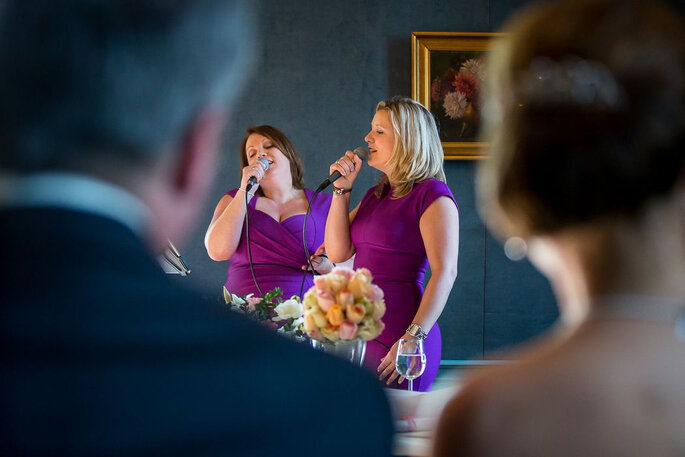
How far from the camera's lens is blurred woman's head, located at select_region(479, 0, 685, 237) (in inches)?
24.2

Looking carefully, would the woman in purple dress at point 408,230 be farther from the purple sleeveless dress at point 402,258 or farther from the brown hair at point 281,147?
the brown hair at point 281,147

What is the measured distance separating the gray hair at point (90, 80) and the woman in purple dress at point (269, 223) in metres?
2.53

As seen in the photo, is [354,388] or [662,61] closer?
[354,388]

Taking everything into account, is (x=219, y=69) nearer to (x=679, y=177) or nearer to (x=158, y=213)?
(x=158, y=213)

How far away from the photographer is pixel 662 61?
0.61 m

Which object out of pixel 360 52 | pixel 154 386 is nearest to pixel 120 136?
pixel 154 386

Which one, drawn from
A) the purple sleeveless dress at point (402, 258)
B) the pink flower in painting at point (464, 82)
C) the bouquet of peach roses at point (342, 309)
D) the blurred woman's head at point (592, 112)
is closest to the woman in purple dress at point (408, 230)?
the purple sleeveless dress at point (402, 258)

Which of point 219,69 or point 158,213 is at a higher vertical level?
point 219,69

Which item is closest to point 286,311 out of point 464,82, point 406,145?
point 406,145

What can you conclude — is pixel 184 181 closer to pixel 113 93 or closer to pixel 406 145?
pixel 113 93

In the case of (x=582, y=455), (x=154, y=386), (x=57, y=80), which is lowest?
(x=582, y=455)

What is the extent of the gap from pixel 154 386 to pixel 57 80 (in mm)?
245

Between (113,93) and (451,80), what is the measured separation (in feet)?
16.0

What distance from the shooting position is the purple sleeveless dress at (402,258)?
2568 millimetres
